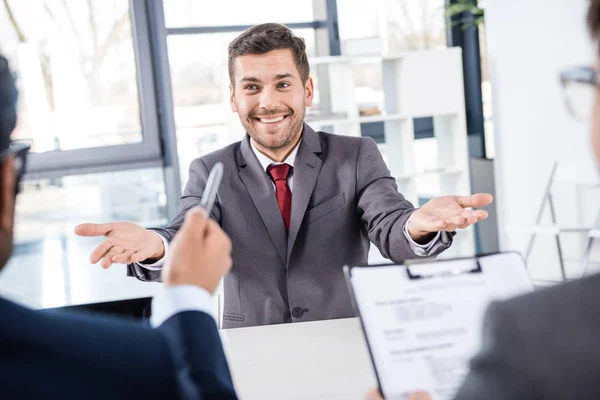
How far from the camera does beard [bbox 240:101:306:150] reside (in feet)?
7.65

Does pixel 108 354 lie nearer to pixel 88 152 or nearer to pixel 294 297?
pixel 294 297

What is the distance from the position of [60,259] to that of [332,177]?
356cm

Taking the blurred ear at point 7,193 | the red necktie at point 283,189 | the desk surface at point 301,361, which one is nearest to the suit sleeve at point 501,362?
the blurred ear at point 7,193

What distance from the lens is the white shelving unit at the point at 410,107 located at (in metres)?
5.48

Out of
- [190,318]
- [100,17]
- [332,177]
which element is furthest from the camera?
[100,17]

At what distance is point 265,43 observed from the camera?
91.7 inches

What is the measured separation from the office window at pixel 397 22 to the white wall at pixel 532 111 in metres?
0.73

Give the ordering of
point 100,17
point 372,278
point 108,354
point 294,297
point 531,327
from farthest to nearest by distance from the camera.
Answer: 1. point 100,17
2. point 294,297
3. point 372,278
4. point 108,354
5. point 531,327

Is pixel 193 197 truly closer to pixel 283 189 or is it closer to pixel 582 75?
pixel 283 189

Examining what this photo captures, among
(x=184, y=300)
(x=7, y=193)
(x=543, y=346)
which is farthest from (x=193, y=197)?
(x=543, y=346)

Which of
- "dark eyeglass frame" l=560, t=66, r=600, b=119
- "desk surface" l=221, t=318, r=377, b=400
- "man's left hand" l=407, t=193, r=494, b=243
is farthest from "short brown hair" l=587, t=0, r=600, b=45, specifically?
"man's left hand" l=407, t=193, r=494, b=243

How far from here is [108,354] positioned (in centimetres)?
72

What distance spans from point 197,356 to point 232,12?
16.7 feet

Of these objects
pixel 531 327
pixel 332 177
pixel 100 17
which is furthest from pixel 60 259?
pixel 531 327
